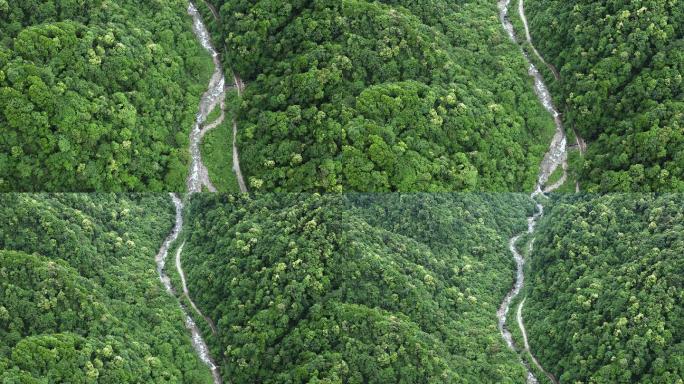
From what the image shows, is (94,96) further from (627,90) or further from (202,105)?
(627,90)

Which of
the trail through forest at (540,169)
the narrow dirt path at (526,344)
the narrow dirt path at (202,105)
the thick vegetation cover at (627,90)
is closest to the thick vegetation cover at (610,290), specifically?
the narrow dirt path at (526,344)

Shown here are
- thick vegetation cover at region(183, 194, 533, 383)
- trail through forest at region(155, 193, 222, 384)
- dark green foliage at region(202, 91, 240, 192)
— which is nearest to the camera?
thick vegetation cover at region(183, 194, 533, 383)

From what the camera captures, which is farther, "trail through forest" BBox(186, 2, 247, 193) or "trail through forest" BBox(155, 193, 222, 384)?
"trail through forest" BBox(186, 2, 247, 193)

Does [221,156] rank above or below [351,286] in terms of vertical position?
above

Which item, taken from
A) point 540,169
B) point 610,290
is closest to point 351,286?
point 610,290

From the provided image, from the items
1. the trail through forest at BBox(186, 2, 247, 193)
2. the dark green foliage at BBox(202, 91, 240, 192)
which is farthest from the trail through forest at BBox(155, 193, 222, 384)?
the dark green foliage at BBox(202, 91, 240, 192)

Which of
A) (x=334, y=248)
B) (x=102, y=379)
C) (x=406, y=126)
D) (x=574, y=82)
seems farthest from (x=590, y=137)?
(x=102, y=379)

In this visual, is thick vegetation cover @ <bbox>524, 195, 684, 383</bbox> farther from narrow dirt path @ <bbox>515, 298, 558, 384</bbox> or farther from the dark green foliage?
the dark green foliage
